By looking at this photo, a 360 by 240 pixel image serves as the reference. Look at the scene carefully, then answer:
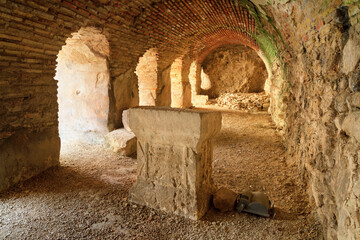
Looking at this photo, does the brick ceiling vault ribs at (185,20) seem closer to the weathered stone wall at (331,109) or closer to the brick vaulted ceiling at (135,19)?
the brick vaulted ceiling at (135,19)

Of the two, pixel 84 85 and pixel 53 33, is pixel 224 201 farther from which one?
pixel 84 85

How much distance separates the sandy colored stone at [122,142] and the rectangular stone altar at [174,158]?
1.90 metres

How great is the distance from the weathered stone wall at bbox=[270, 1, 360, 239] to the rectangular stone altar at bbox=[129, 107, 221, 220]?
3.91 feet

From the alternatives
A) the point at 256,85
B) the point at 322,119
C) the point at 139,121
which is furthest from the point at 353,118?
the point at 256,85

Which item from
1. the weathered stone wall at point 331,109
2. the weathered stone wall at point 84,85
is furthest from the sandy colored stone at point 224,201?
the weathered stone wall at point 84,85

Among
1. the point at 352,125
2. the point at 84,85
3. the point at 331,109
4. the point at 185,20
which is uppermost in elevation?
the point at 185,20

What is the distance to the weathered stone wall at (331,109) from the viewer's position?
6.06 feet

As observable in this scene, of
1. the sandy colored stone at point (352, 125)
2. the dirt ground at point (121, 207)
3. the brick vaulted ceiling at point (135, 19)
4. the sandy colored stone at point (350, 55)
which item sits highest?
the brick vaulted ceiling at point (135, 19)

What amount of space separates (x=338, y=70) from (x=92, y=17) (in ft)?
12.5

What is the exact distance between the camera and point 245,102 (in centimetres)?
1194

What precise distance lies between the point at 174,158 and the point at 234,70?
12372 millimetres

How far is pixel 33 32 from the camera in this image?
3.34 meters

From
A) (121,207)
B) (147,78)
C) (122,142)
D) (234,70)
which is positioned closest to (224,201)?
(121,207)

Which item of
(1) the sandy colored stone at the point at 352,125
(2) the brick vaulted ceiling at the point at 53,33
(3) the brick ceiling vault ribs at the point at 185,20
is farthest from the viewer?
(3) the brick ceiling vault ribs at the point at 185,20
